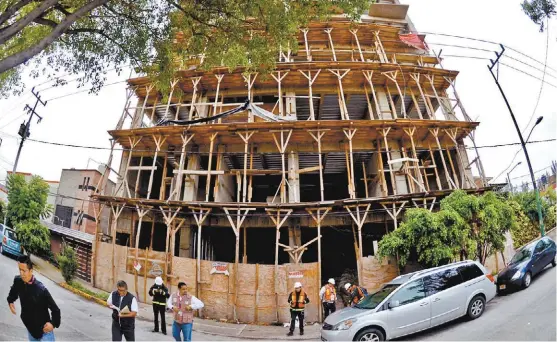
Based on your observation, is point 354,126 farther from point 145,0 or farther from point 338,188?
point 145,0

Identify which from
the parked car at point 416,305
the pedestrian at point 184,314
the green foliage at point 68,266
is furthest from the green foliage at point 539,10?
the green foliage at point 68,266

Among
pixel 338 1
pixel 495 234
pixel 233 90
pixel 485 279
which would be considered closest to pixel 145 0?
pixel 338 1

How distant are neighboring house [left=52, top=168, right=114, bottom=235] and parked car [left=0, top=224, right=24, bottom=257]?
21.0 feet

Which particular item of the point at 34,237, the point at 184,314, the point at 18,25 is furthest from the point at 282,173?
the point at 34,237

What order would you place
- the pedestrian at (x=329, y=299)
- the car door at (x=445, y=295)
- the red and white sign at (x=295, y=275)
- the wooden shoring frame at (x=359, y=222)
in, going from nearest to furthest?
the car door at (x=445, y=295) < the pedestrian at (x=329, y=299) < the red and white sign at (x=295, y=275) < the wooden shoring frame at (x=359, y=222)

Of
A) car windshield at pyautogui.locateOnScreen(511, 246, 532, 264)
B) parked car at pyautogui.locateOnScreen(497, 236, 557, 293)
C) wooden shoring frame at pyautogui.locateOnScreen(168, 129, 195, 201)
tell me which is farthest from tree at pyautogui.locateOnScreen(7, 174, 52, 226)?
car windshield at pyautogui.locateOnScreen(511, 246, 532, 264)

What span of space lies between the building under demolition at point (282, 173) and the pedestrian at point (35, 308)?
7.18 m

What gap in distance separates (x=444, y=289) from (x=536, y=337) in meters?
1.85

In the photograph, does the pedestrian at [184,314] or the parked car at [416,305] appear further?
the parked car at [416,305]

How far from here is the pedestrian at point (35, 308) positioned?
14.2 feet

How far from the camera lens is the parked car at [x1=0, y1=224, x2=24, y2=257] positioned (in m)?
14.0

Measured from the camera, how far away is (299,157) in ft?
54.4

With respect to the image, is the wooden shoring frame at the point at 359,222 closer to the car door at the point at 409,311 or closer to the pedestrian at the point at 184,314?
the car door at the point at 409,311

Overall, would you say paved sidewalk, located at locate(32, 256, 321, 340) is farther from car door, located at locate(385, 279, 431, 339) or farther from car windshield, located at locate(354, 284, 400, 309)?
car door, located at locate(385, 279, 431, 339)
